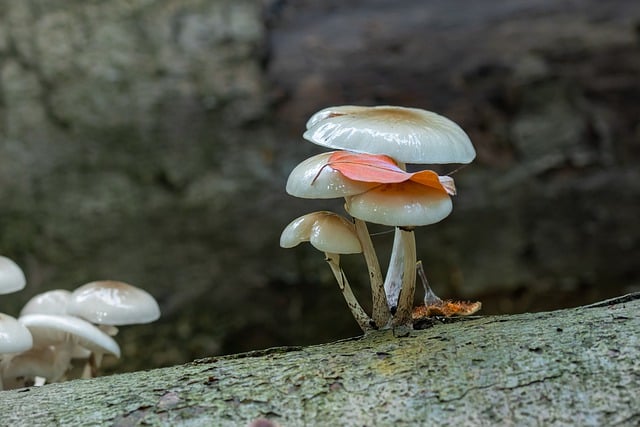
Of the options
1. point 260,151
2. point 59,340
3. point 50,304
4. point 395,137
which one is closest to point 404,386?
point 395,137

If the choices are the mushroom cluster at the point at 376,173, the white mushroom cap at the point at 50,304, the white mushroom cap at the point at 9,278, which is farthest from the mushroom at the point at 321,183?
the white mushroom cap at the point at 50,304

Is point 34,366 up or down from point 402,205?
down

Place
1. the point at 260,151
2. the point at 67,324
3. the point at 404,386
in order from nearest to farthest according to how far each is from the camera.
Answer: the point at 404,386
the point at 67,324
the point at 260,151

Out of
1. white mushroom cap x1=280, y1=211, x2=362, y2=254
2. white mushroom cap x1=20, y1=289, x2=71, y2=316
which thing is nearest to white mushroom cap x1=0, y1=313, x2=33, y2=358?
white mushroom cap x1=20, y1=289, x2=71, y2=316

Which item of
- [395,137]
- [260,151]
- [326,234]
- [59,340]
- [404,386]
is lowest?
[404,386]

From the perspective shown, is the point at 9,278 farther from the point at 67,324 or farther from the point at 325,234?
the point at 325,234

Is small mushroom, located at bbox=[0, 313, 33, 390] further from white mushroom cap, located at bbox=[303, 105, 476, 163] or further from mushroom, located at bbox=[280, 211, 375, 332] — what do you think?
white mushroom cap, located at bbox=[303, 105, 476, 163]

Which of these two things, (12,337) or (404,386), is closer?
(404,386)
